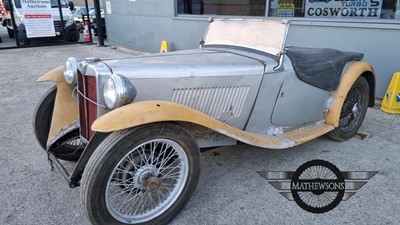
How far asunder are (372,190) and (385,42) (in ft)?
9.79

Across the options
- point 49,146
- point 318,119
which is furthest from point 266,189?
point 49,146

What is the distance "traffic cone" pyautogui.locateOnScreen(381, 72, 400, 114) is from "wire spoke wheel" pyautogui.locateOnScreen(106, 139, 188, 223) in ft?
12.1

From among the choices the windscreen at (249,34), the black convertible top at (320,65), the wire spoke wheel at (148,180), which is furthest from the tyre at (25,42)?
the wire spoke wheel at (148,180)

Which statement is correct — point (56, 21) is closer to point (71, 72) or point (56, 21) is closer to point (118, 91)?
point (71, 72)

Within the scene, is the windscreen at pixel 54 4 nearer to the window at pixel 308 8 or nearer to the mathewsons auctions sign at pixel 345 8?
the window at pixel 308 8

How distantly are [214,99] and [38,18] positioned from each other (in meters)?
11.0

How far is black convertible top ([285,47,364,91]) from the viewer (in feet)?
9.81

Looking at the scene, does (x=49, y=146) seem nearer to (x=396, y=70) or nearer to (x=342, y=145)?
(x=342, y=145)

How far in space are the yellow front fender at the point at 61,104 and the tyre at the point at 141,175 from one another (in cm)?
96

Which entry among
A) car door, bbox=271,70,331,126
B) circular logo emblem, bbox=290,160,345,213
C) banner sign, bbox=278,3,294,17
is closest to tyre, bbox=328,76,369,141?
car door, bbox=271,70,331,126

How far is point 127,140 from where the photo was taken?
6.43 ft

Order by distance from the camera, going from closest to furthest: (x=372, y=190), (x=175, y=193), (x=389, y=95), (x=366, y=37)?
(x=175, y=193) < (x=372, y=190) < (x=389, y=95) < (x=366, y=37)

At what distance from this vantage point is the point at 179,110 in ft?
6.93

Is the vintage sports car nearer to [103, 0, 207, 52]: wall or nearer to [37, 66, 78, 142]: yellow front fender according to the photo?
[37, 66, 78, 142]: yellow front fender
